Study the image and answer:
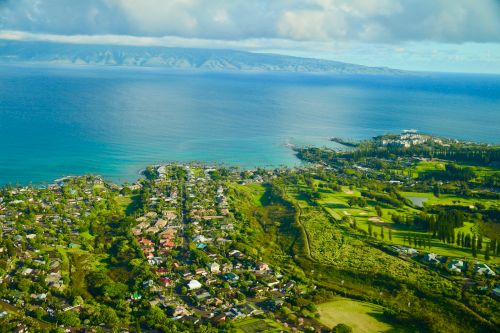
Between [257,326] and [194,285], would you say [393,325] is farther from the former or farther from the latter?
[194,285]

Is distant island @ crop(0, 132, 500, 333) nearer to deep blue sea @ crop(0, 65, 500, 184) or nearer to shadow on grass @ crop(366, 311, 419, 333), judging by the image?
shadow on grass @ crop(366, 311, 419, 333)

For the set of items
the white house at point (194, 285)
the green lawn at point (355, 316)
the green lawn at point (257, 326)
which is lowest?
the green lawn at point (355, 316)

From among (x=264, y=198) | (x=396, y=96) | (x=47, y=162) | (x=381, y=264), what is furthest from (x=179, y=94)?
(x=381, y=264)

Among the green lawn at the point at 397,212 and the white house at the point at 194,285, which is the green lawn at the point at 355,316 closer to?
the white house at the point at 194,285

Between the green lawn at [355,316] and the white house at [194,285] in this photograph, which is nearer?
the green lawn at [355,316]

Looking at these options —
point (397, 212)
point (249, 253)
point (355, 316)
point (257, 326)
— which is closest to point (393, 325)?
point (355, 316)

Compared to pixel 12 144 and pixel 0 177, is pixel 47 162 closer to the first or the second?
pixel 0 177

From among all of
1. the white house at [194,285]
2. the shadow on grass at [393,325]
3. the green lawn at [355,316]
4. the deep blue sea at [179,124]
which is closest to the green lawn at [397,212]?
the green lawn at [355,316]
